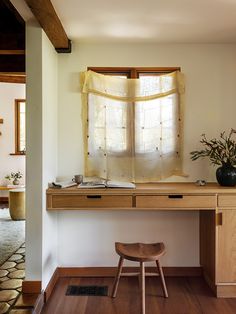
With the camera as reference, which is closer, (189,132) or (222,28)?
(222,28)

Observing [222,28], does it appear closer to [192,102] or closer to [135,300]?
[192,102]

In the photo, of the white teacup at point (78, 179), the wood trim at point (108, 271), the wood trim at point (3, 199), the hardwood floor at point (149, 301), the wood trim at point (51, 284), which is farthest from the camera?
the wood trim at point (3, 199)

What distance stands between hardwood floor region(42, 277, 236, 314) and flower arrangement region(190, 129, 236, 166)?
47.1 inches

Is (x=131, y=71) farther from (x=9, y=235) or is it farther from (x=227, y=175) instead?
(x=9, y=235)

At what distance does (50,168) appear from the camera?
2684mm

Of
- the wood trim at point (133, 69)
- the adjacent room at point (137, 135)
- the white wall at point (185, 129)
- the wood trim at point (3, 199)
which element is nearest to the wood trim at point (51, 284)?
the adjacent room at point (137, 135)

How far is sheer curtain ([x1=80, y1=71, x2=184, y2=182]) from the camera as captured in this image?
2951mm

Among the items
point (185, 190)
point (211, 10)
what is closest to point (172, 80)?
point (211, 10)

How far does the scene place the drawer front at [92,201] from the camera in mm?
2523

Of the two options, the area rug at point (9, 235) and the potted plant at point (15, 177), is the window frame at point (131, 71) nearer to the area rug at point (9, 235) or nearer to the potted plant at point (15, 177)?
the area rug at point (9, 235)

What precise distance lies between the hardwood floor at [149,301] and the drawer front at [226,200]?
32.1 inches

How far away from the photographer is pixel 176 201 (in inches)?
99.0

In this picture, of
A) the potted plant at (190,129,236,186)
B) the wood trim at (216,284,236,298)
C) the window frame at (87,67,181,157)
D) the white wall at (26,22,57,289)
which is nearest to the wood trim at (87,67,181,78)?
the window frame at (87,67,181,157)

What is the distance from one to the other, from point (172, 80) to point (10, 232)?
124 inches
